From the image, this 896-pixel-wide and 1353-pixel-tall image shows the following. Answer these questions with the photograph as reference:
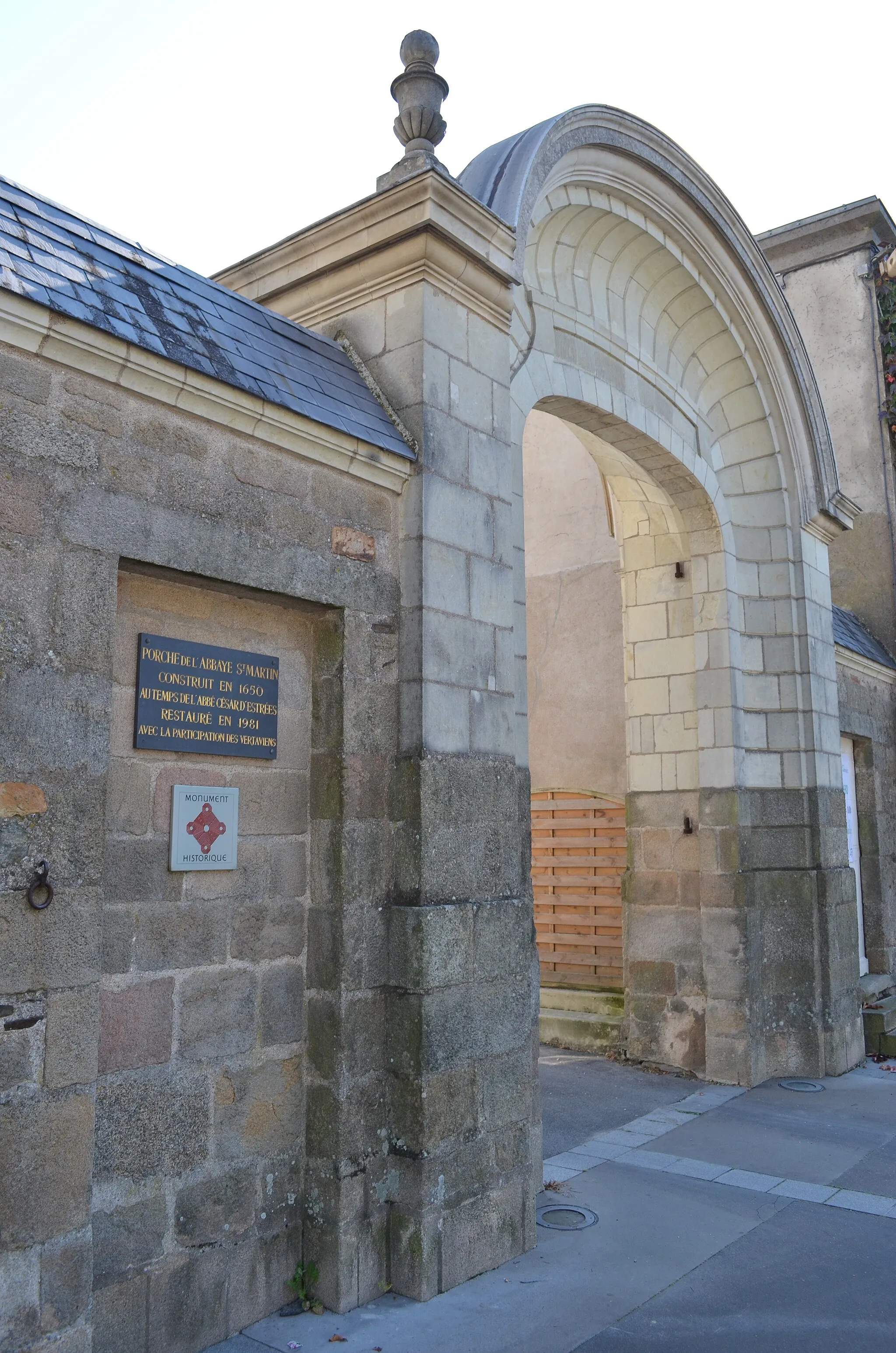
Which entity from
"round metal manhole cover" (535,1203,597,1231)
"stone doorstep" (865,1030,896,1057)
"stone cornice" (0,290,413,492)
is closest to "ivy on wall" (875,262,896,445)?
"stone doorstep" (865,1030,896,1057)

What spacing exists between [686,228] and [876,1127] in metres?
5.58

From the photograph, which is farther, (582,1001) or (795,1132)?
(582,1001)

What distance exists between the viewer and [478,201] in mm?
4348

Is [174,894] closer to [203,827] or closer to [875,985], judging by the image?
[203,827]

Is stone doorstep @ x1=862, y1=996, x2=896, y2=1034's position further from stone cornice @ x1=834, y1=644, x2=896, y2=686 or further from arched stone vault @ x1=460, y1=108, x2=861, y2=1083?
stone cornice @ x1=834, y1=644, x2=896, y2=686

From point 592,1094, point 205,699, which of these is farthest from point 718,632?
point 205,699

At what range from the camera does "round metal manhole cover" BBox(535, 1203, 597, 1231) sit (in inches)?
174

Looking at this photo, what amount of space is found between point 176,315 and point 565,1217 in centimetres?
398

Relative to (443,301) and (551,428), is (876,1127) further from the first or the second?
(551,428)

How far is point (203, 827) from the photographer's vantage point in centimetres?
347

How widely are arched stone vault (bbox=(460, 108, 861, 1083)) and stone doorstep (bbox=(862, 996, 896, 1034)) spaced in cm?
54

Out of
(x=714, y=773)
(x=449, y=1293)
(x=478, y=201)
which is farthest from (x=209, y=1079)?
(x=714, y=773)

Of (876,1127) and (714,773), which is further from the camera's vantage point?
(714,773)

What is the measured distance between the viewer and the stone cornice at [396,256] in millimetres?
4238
